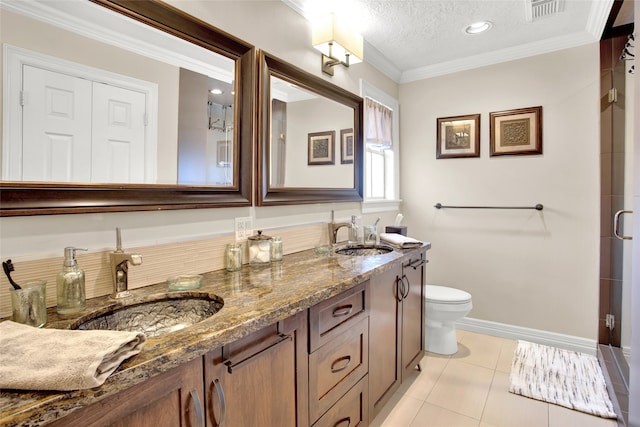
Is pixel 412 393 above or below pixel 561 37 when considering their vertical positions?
below

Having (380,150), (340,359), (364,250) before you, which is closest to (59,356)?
(340,359)

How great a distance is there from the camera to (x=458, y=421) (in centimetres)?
183

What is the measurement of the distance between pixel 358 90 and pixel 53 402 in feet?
8.32

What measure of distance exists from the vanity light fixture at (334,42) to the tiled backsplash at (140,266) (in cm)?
119

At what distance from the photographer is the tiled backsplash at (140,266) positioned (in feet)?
3.17

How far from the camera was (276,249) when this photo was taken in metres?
1.74

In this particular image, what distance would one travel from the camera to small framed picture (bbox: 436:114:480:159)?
293 centimetres

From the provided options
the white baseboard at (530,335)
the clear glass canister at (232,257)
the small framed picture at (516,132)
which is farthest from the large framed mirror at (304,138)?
the white baseboard at (530,335)

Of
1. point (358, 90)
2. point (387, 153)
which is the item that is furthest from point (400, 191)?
point (358, 90)

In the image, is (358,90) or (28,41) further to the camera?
(358,90)

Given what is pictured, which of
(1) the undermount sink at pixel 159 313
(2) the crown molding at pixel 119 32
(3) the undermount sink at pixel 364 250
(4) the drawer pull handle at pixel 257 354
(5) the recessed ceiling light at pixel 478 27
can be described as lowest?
(4) the drawer pull handle at pixel 257 354

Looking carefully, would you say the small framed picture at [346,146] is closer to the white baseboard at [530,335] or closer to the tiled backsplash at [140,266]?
the tiled backsplash at [140,266]

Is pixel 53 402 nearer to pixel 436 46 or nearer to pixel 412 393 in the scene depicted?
pixel 412 393

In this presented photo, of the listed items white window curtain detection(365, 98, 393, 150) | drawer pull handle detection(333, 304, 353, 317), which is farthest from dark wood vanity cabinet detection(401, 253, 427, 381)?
white window curtain detection(365, 98, 393, 150)
